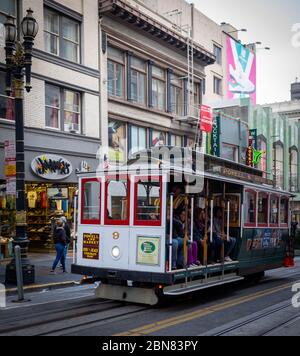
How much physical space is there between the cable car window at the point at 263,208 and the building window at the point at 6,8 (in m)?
11.5

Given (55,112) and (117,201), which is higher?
(55,112)

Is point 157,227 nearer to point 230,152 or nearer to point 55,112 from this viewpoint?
point 55,112

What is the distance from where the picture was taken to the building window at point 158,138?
2623 centimetres

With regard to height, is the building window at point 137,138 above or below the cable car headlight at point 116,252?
above

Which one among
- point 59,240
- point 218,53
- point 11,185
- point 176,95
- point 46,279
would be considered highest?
point 218,53

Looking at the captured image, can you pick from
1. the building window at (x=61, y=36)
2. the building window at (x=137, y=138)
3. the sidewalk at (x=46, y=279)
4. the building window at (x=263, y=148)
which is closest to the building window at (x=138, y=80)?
the building window at (x=137, y=138)

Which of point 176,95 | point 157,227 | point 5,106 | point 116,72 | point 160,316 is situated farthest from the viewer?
A: point 176,95

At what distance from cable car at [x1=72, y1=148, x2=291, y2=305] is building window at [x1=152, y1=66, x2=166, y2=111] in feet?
50.1

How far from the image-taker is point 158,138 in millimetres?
26609

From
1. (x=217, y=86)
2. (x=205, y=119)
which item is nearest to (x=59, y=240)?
(x=205, y=119)

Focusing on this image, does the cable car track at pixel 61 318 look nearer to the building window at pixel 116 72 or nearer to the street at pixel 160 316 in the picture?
the street at pixel 160 316

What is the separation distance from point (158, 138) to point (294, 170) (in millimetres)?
22470
